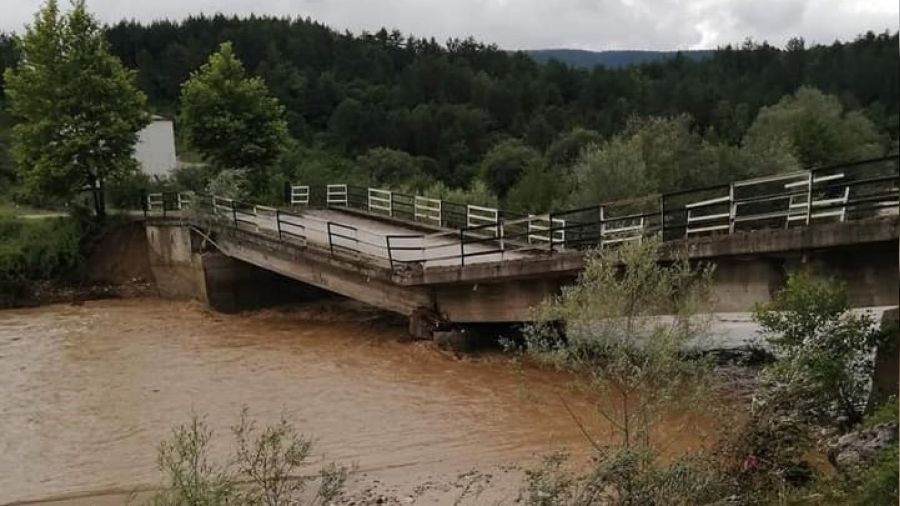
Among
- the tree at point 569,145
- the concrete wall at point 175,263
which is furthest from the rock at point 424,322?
the tree at point 569,145

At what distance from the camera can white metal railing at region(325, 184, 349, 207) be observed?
31.9 metres

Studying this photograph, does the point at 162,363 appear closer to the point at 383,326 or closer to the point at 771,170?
the point at 383,326

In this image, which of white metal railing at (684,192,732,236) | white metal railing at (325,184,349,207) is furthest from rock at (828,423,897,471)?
white metal railing at (325,184,349,207)

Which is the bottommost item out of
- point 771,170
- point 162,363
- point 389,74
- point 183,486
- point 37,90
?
point 162,363

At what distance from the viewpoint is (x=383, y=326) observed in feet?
77.9

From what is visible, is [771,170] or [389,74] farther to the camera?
[389,74]

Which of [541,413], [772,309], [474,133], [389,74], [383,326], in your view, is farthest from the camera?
[389,74]

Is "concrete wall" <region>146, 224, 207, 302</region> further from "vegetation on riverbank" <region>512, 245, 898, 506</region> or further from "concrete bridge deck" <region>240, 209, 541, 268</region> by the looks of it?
"vegetation on riverbank" <region>512, 245, 898, 506</region>

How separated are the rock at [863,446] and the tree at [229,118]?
28.3 m

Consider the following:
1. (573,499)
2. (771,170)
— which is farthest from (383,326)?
(771,170)

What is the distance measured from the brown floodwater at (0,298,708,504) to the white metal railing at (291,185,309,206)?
8.01 meters

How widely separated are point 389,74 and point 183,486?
338 ft

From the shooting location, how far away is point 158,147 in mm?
49312

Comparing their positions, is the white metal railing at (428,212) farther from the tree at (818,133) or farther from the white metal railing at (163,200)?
the tree at (818,133)
